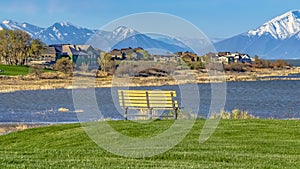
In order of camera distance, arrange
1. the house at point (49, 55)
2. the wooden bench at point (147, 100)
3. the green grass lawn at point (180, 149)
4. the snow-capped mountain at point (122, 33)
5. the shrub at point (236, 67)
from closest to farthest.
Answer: the green grass lawn at point (180, 149) → the snow-capped mountain at point (122, 33) → the wooden bench at point (147, 100) → the shrub at point (236, 67) → the house at point (49, 55)

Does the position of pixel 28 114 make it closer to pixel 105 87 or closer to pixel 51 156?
pixel 51 156

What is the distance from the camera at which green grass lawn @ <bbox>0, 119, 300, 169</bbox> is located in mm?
11203

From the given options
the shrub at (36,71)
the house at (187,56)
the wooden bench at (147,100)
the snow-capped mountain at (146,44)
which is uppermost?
the shrub at (36,71)

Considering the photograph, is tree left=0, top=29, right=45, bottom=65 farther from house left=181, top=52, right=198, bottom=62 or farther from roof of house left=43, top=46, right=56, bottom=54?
house left=181, top=52, right=198, bottom=62

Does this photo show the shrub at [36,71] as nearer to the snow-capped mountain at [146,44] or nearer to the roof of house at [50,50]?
the roof of house at [50,50]

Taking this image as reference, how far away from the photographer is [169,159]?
476 inches

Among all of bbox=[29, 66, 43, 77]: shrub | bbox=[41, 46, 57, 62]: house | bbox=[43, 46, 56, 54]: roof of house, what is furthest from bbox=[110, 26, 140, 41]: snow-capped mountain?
bbox=[43, 46, 56, 54]: roof of house

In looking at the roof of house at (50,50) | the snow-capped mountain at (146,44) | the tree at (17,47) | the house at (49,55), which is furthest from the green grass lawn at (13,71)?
the snow-capped mountain at (146,44)

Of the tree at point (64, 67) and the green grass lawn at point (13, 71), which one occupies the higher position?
the tree at point (64, 67)

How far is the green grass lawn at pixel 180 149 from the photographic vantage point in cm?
1120

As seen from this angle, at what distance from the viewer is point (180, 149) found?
13.7 metres

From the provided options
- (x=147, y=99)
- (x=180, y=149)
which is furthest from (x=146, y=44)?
(x=180, y=149)

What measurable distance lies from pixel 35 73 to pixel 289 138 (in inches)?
3449

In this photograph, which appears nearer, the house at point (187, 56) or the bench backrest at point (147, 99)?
the bench backrest at point (147, 99)
